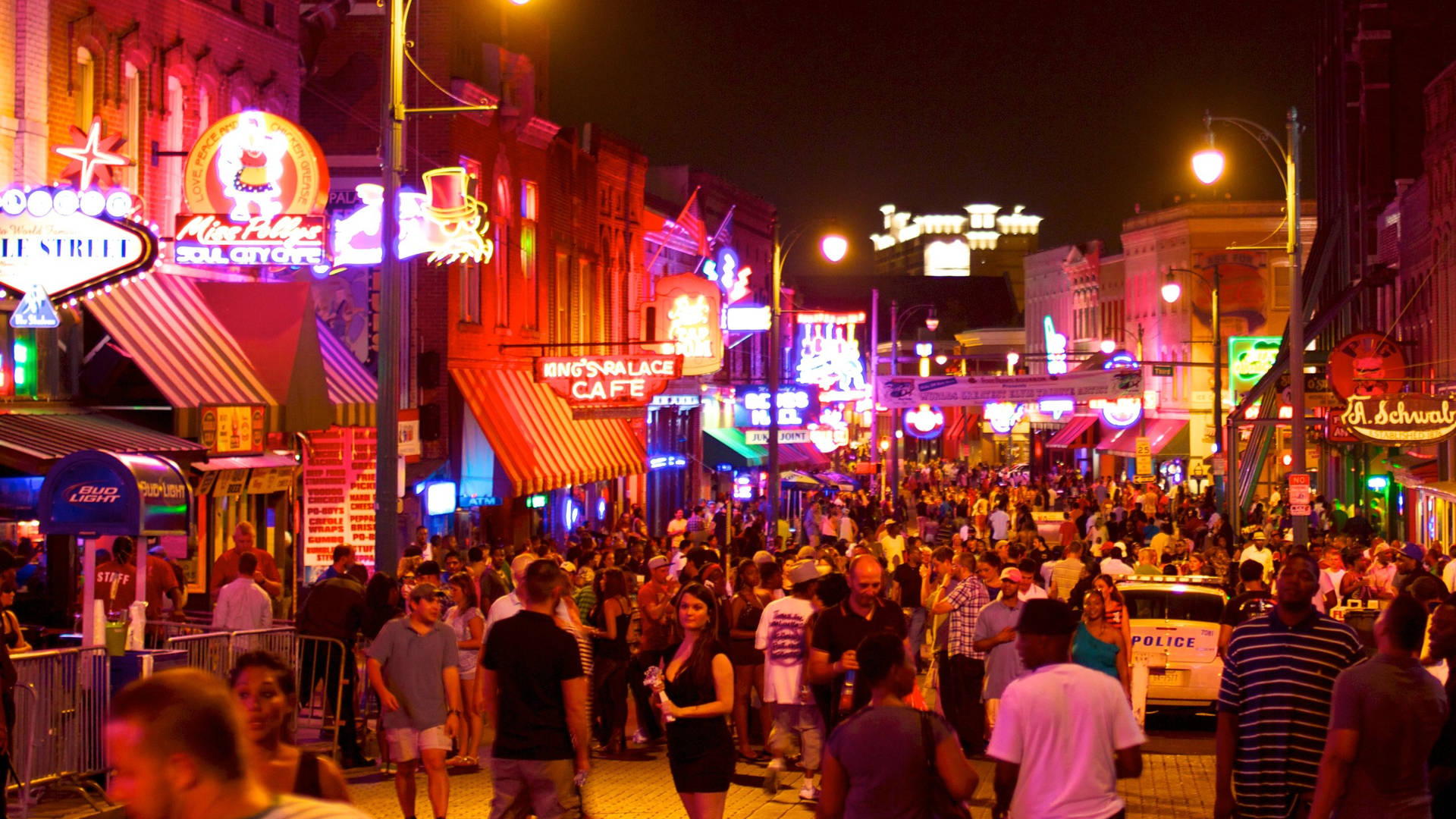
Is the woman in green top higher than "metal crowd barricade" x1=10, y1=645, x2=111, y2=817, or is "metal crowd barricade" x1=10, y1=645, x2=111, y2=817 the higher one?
the woman in green top

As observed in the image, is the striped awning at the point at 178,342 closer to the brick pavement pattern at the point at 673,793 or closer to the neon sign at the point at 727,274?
the brick pavement pattern at the point at 673,793

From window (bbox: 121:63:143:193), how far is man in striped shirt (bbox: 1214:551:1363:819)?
57.1 ft

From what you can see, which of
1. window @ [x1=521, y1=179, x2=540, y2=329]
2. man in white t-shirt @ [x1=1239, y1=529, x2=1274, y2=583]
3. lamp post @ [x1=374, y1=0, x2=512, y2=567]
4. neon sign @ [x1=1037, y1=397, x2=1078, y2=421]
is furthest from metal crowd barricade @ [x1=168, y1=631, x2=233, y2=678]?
neon sign @ [x1=1037, y1=397, x2=1078, y2=421]

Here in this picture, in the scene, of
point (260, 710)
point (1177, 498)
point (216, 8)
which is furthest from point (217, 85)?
point (1177, 498)

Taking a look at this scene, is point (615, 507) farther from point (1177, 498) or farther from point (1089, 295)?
point (1089, 295)

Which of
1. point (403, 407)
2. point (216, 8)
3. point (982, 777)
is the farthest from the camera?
point (403, 407)

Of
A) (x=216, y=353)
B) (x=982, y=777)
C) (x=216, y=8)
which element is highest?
(x=216, y=8)

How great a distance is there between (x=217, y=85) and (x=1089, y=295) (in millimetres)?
67579

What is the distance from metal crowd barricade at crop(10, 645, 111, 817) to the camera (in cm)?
1221

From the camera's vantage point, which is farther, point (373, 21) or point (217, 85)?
point (373, 21)

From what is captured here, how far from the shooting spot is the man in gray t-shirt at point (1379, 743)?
7.30m

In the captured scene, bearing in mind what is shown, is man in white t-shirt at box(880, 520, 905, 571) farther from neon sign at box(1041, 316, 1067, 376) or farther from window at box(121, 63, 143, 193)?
neon sign at box(1041, 316, 1067, 376)

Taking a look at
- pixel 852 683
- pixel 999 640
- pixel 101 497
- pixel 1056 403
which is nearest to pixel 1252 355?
pixel 1056 403

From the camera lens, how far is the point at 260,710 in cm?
655
